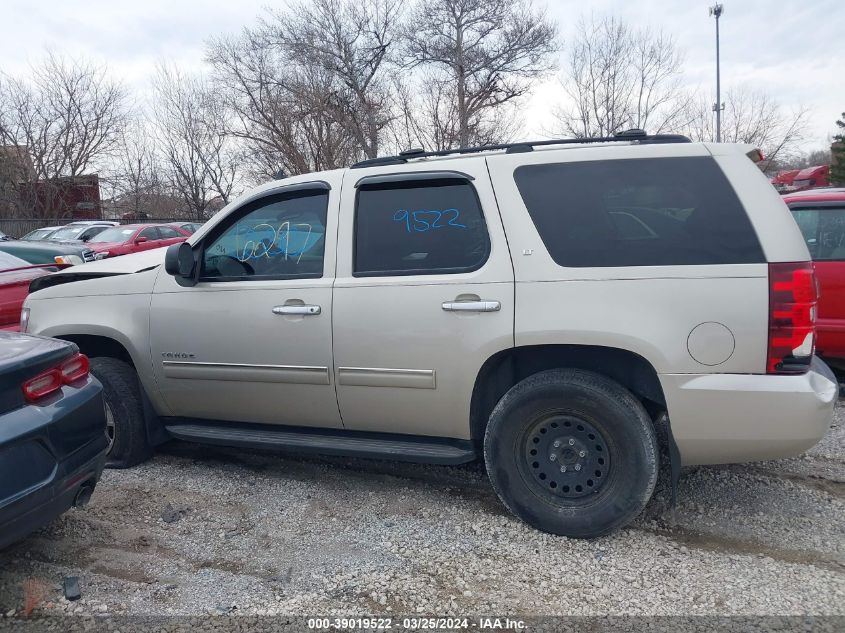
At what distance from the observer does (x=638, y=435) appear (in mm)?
3066

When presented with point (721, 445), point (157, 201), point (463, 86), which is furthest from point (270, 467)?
point (157, 201)

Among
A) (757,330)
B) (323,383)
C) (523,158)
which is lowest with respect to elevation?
(323,383)

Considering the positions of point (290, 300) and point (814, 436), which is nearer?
point (814, 436)

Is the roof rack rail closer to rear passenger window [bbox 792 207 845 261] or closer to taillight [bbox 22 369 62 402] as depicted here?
taillight [bbox 22 369 62 402]

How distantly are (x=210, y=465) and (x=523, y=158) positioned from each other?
2949 millimetres

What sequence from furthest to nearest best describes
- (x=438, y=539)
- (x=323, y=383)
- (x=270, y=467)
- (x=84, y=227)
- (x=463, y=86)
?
1. (x=463, y=86)
2. (x=84, y=227)
3. (x=270, y=467)
4. (x=323, y=383)
5. (x=438, y=539)

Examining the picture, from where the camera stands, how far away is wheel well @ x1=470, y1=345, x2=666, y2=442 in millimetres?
3203

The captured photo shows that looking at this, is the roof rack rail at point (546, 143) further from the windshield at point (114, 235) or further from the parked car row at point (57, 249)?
the windshield at point (114, 235)

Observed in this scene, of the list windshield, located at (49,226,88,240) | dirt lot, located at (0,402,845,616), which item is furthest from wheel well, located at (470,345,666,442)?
windshield, located at (49,226,88,240)

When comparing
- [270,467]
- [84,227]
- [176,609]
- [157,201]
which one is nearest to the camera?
[176,609]

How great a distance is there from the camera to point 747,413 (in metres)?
2.92

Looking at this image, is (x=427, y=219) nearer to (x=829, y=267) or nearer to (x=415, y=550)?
(x=415, y=550)

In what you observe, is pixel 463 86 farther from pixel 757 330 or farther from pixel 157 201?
pixel 757 330

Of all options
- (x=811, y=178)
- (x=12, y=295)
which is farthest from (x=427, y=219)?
(x=811, y=178)
